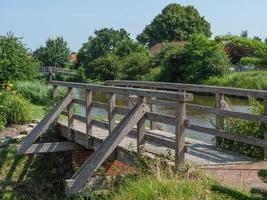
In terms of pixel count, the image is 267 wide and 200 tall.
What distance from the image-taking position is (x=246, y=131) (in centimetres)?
1028

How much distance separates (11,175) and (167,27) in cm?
7088

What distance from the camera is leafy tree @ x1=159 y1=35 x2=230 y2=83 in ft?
145

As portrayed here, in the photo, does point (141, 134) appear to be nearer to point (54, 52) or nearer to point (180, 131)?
point (180, 131)

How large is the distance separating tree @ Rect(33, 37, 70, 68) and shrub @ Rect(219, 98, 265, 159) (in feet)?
255

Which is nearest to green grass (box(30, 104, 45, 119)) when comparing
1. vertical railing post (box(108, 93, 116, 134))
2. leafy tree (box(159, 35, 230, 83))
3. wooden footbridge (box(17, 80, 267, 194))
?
wooden footbridge (box(17, 80, 267, 194))

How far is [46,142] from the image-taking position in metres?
13.8

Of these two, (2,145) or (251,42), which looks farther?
(2,145)

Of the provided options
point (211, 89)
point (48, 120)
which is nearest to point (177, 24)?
point (48, 120)

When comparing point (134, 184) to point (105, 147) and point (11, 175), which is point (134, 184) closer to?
point (105, 147)

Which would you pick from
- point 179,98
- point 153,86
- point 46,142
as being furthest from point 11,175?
point 179,98

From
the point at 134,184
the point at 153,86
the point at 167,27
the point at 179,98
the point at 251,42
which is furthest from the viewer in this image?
the point at 167,27

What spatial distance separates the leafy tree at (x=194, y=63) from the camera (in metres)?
44.1

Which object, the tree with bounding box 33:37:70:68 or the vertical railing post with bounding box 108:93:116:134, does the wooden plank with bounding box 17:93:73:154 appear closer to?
the vertical railing post with bounding box 108:93:116:134

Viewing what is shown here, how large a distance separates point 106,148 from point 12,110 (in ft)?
26.4
